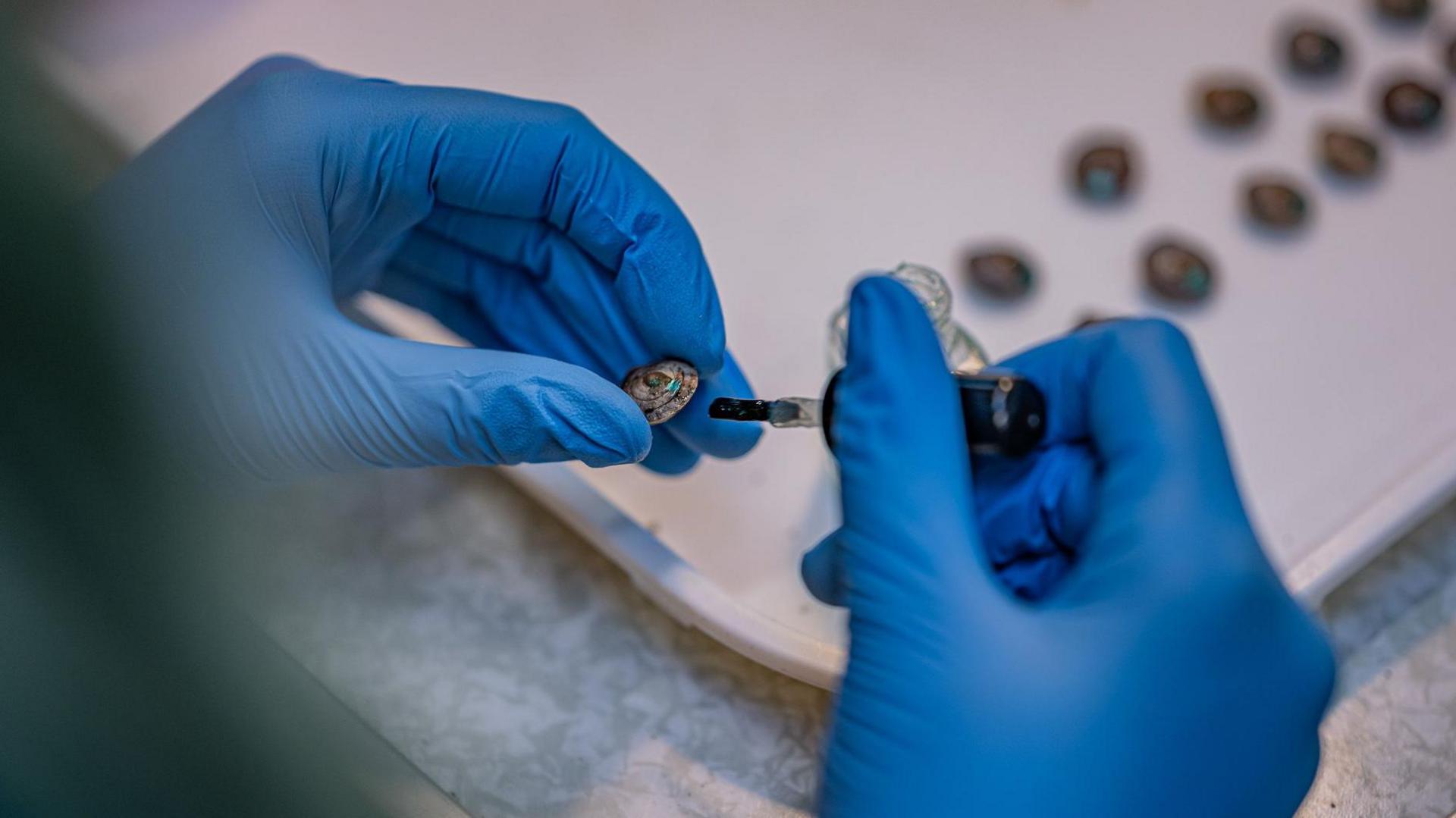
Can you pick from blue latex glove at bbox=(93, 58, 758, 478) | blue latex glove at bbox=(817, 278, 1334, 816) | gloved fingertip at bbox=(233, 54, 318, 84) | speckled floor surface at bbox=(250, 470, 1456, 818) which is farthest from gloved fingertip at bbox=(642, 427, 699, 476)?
gloved fingertip at bbox=(233, 54, 318, 84)

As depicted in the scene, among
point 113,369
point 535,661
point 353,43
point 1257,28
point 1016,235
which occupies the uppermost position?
point 113,369

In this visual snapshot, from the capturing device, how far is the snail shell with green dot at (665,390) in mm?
833

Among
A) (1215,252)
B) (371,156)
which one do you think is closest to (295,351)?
(371,156)

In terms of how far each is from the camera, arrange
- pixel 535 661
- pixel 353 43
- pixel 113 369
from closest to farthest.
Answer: pixel 113 369, pixel 535 661, pixel 353 43

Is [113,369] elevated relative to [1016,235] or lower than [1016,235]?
elevated

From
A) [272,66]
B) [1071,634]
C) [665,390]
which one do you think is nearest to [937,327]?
[665,390]

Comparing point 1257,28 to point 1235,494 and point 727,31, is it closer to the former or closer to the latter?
point 727,31

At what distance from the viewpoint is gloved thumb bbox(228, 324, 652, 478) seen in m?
0.75

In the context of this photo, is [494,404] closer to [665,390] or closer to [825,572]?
[665,390]

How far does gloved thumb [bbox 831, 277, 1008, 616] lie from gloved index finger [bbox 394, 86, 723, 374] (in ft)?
0.58

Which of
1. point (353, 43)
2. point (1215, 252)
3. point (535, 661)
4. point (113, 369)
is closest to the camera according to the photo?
point (113, 369)

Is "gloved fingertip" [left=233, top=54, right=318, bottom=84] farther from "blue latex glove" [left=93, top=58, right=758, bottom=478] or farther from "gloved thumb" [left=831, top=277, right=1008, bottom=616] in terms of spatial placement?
"gloved thumb" [left=831, top=277, right=1008, bottom=616]

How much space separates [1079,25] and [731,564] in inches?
30.2

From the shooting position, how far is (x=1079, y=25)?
128cm
